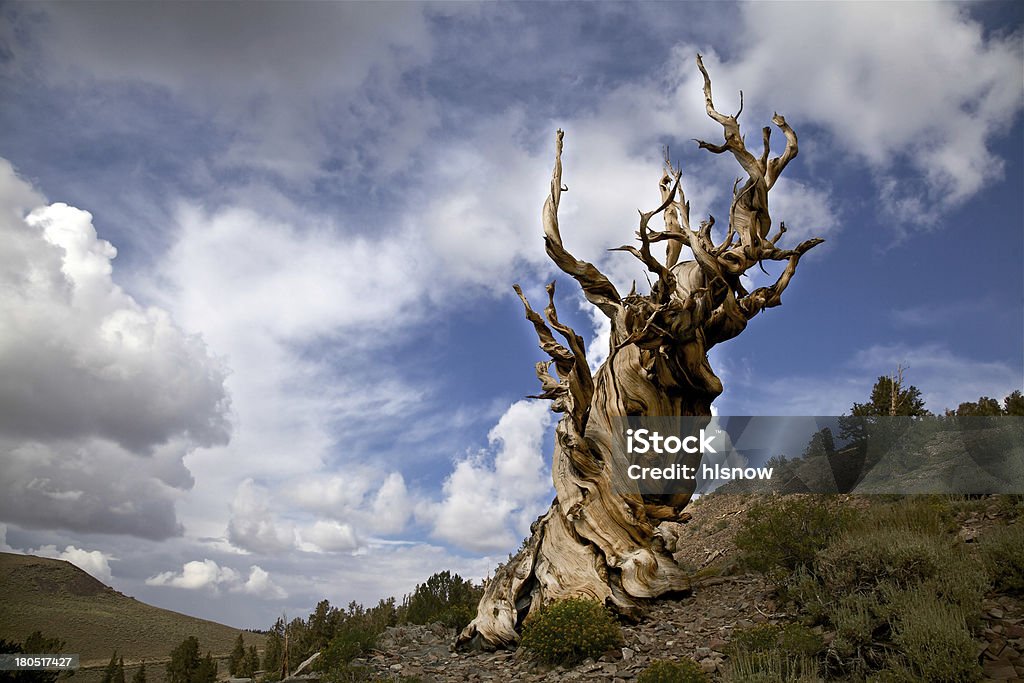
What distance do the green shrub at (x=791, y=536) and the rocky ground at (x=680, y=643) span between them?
0.48 metres

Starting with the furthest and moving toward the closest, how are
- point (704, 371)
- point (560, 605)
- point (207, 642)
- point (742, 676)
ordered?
point (207, 642), point (704, 371), point (560, 605), point (742, 676)

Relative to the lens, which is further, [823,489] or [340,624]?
[823,489]

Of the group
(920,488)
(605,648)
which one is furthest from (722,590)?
(920,488)

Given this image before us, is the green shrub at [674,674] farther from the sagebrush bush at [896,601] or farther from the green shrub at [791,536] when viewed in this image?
the green shrub at [791,536]

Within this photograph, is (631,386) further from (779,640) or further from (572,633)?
(779,640)

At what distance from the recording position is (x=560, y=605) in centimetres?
1083

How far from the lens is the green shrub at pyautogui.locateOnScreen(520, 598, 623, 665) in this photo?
9883mm

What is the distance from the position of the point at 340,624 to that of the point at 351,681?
20.5ft

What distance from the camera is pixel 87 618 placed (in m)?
21.8

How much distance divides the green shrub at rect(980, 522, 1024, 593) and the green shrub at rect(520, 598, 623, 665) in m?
5.04

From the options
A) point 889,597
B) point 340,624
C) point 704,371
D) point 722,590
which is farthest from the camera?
point 340,624

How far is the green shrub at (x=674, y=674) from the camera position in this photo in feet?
24.7

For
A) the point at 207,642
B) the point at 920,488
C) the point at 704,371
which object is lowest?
the point at 207,642

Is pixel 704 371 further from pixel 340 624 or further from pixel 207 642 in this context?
pixel 207 642
